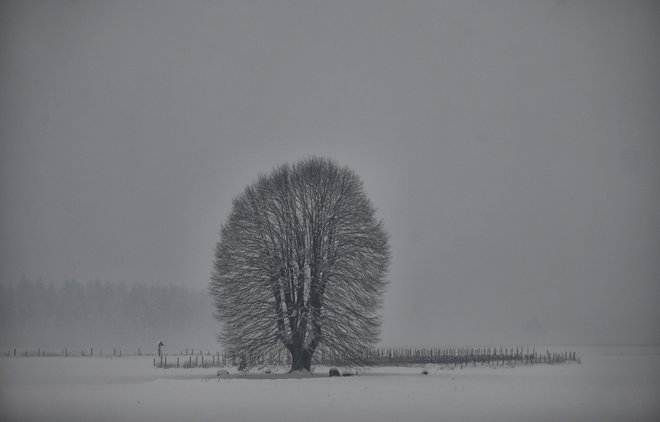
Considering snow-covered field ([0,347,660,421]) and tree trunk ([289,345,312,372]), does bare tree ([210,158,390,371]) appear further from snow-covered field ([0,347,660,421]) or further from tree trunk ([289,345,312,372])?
snow-covered field ([0,347,660,421])

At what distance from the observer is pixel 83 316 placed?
5389 inches

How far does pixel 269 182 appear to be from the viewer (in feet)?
176

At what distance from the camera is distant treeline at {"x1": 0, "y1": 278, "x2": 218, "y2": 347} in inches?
5089

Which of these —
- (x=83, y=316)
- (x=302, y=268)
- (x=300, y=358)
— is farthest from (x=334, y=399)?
(x=83, y=316)

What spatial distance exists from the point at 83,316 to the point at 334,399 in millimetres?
117576

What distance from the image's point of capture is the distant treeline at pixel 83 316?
12925 centimetres

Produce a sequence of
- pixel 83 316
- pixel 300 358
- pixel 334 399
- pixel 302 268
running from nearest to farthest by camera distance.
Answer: pixel 334 399
pixel 300 358
pixel 302 268
pixel 83 316

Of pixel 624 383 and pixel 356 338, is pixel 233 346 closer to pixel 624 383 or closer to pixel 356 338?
pixel 356 338

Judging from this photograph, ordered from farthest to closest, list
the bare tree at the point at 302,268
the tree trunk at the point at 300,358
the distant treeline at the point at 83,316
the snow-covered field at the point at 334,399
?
the distant treeline at the point at 83,316, the tree trunk at the point at 300,358, the bare tree at the point at 302,268, the snow-covered field at the point at 334,399

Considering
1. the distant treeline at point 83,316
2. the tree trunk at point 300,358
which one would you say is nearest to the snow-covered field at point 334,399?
the tree trunk at point 300,358

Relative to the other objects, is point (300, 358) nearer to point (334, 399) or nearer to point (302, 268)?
point (302, 268)

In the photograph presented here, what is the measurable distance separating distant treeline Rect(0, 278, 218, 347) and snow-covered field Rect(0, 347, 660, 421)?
302ft

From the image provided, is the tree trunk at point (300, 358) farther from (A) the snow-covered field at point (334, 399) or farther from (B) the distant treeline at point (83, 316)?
(B) the distant treeline at point (83, 316)

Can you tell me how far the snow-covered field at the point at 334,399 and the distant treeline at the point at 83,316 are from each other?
302 ft
